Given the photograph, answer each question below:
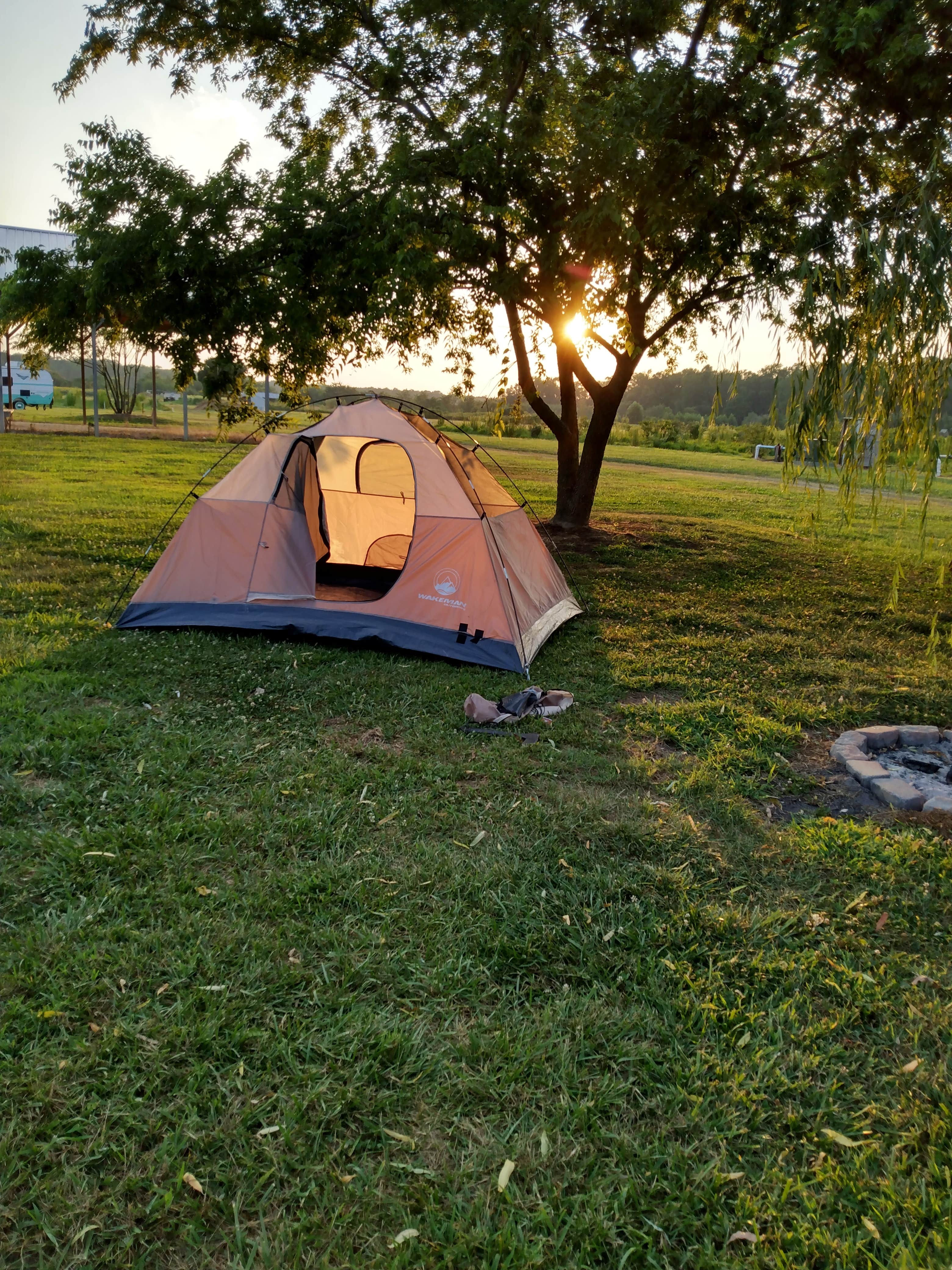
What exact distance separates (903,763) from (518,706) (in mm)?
2027

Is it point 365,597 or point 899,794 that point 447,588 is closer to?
point 365,597

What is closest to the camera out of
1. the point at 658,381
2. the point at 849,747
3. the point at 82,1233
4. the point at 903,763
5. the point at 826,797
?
the point at 82,1233

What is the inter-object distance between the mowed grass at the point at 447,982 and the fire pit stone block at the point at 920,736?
485 millimetres

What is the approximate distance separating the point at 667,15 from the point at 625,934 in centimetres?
927

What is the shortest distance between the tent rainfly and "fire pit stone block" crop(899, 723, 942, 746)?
2.26 m

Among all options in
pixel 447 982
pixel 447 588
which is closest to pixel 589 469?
pixel 447 588

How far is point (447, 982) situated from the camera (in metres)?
2.76

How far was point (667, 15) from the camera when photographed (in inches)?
344

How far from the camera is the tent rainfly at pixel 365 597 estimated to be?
598 centimetres

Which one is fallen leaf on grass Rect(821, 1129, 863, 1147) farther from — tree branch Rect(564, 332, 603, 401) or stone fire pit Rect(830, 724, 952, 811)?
tree branch Rect(564, 332, 603, 401)

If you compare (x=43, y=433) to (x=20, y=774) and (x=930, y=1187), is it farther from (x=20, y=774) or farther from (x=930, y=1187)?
(x=930, y=1187)

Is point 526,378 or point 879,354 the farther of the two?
point 526,378

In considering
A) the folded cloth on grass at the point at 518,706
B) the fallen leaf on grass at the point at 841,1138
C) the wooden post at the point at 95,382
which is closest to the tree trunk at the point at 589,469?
the folded cloth on grass at the point at 518,706

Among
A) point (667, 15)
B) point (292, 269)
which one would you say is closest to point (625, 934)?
point (292, 269)
